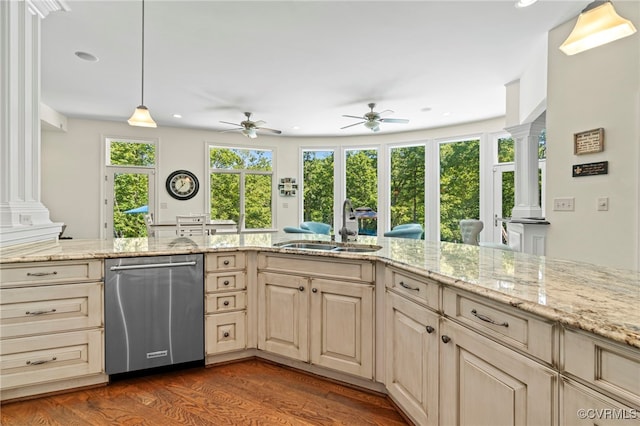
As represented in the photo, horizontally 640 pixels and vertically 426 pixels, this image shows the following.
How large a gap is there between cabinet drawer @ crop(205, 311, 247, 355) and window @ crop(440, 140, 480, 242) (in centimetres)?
562

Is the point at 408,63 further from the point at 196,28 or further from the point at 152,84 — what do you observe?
the point at 152,84

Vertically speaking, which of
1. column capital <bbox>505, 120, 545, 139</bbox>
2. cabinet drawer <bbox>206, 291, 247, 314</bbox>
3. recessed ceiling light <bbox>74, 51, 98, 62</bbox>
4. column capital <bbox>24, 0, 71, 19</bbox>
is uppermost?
recessed ceiling light <bbox>74, 51, 98, 62</bbox>

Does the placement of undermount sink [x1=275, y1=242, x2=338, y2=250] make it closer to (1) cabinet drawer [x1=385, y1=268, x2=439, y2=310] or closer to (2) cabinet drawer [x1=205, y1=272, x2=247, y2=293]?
(2) cabinet drawer [x1=205, y1=272, x2=247, y2=293]

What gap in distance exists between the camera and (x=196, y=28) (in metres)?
3.15

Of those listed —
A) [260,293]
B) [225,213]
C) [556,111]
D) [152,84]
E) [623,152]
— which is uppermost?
[152,84]

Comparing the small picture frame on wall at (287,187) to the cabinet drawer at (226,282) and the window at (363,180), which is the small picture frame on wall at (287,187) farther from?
the cabinet drawer at (226,282)

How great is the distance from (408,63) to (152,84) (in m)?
3.40

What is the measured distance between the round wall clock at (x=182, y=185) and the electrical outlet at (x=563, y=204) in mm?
6336

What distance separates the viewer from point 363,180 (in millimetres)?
7824

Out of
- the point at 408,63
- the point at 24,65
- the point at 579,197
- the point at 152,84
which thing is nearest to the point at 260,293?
the point at 24,65

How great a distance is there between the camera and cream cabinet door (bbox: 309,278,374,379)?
1.97 m

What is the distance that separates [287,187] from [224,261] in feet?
18.3

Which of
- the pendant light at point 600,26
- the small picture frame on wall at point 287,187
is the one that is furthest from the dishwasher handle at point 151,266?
the small picture frame on wall at point 287,187

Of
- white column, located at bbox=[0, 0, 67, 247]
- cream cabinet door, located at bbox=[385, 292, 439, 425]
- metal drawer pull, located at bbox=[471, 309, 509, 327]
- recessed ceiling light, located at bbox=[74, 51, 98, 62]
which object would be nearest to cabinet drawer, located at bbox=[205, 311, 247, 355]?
cream cabinet door, located at bbox=[385, 292, 439, 425]
